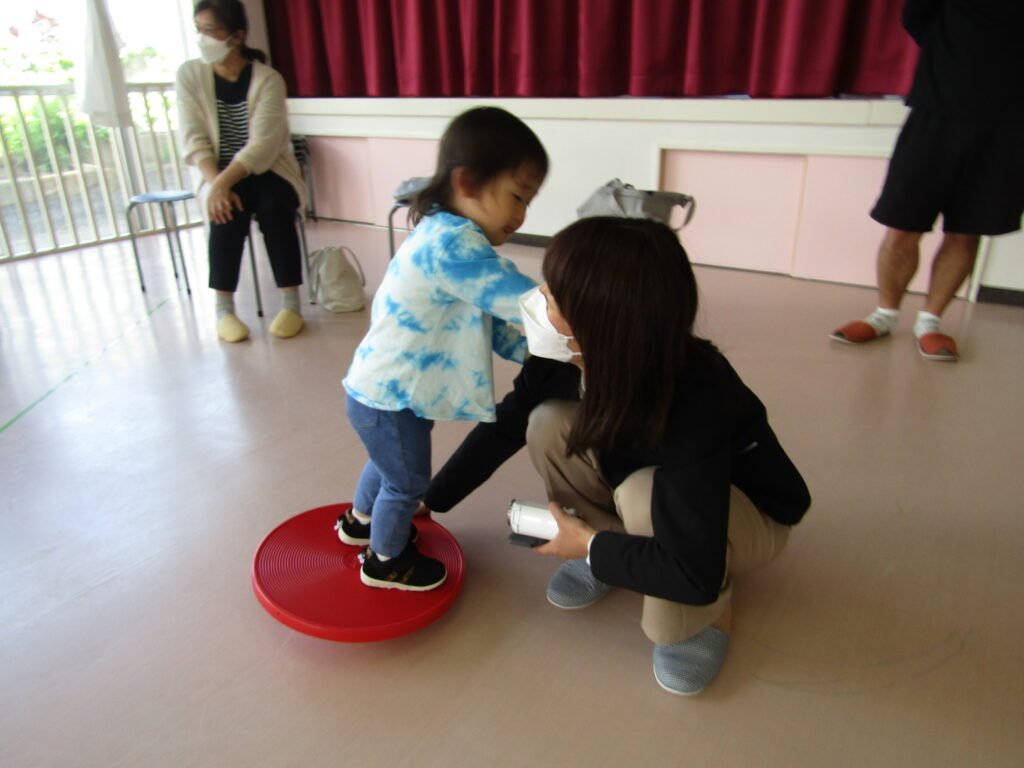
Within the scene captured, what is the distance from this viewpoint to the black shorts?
1963 mm

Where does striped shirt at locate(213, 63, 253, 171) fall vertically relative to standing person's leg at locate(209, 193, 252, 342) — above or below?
above

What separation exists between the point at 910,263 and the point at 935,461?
94cm

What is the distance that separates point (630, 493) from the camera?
981 mm

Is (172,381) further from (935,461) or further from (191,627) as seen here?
(935,461)

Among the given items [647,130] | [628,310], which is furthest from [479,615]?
[647,130]

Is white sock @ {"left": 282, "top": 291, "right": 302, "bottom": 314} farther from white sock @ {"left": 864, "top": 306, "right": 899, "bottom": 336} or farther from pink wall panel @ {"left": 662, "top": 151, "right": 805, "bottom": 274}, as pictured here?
white sock @ {"left": 864, "top": 306, "right": 899, "bottom": 336}

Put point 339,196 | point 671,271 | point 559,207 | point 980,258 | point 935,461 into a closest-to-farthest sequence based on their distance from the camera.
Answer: point 671,271, point 935,461, point 980,258, point 559,207, point 339,196

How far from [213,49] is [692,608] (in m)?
2.28

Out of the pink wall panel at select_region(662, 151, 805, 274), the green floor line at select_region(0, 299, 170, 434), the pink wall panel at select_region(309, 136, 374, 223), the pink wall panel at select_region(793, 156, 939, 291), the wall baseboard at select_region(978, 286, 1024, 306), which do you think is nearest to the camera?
the green floor line at select_region(0, 299, 170, 434)

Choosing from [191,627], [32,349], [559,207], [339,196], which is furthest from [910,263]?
[339,196]

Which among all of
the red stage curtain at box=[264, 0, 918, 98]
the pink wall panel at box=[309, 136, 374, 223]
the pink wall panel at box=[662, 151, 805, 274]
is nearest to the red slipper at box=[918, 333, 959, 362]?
the pink wall panel at box=[662, 151, 805, 274]

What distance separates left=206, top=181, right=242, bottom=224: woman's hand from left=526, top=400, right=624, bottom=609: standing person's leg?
5.42ft

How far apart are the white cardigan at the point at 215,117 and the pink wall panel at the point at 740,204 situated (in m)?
1.61

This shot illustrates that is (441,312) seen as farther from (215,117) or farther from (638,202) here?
(215,117)
